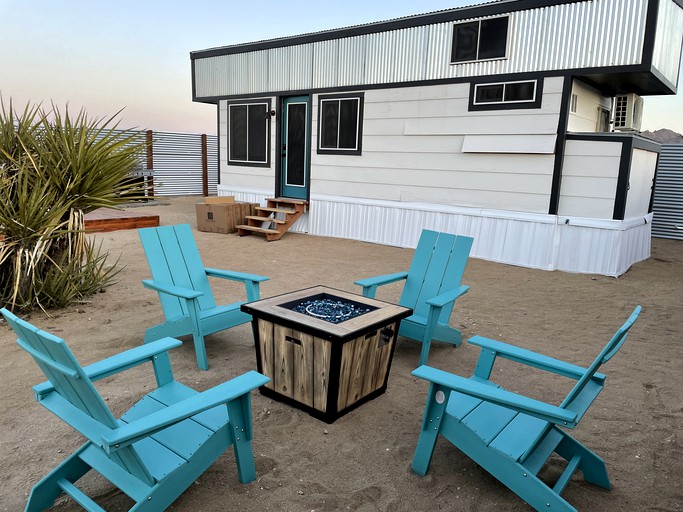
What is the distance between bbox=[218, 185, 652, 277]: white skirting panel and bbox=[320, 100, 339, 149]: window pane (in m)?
1.00

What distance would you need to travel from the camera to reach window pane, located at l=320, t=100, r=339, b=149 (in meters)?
9.00

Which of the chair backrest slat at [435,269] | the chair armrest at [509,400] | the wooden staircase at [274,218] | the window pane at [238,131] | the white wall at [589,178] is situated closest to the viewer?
the chair armrest at [509,400]

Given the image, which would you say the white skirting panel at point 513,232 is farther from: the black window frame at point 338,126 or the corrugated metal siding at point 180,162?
the corrugated metal siding at point 180,162

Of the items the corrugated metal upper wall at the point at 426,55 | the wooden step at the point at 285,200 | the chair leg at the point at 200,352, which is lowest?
the chair leg at the point at 200,352

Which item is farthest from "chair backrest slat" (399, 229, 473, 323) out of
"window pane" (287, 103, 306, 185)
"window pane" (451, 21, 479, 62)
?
"window pane" (287, 103, 306, 185)

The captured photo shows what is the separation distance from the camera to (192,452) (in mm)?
1932

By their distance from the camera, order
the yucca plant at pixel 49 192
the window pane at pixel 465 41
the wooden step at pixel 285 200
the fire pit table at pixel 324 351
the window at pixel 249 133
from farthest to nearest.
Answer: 1. the window at pixel 249 133
2. the wooden step at pixel 285 200
3. the window pane at pixel 465 41
4. the yucca plant at pixel 49 192
5. the fire pit table at pixel 324 351

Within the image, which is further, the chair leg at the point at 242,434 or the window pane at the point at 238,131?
the window pane at the point at 238,131

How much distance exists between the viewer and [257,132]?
→ 10117 mm

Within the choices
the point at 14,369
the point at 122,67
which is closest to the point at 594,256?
the point at 14,369

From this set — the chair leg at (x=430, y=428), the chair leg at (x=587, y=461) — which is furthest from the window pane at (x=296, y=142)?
the chair leg at (x=587, y=461)

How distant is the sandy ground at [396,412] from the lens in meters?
2.15

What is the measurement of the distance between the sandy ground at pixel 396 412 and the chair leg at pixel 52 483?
0.10m

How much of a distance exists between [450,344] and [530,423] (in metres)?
1.83
